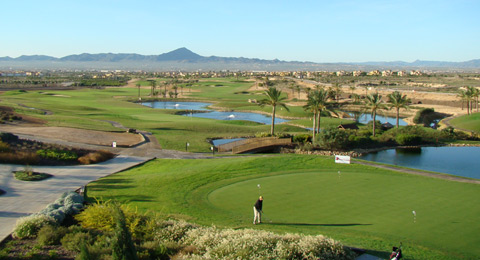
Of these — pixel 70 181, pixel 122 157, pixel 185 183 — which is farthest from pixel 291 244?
pixel 122 157

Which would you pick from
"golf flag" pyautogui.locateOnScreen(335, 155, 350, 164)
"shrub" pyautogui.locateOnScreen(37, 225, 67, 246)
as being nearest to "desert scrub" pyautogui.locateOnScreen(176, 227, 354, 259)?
"shrub" pyautogui.locateOnScreen(37, 225, 67, 246)

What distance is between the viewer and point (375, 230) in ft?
56.4


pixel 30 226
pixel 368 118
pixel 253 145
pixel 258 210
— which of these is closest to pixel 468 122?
pixel 368 118

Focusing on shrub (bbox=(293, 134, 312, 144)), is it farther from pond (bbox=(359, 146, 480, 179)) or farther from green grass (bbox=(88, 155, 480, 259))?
green grass (bbox=(88, 155, 480, 259))

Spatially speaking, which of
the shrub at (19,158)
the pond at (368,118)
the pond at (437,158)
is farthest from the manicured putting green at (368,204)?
the pond at (368,118)

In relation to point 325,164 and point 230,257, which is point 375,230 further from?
point 325,164

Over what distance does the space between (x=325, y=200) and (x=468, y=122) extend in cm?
5868

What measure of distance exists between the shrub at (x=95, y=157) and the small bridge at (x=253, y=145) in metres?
11.5

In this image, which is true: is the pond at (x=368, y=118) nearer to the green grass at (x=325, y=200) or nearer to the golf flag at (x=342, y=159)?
the golf flag at (x=342, y=159)

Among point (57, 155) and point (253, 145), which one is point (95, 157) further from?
point (253, 145)

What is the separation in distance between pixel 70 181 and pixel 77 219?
1164 cm

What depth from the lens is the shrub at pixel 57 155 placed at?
34.7 meters

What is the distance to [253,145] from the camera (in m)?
45.3

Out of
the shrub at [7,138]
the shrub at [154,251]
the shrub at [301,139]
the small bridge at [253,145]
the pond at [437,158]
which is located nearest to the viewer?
the shrub at [154,251]
